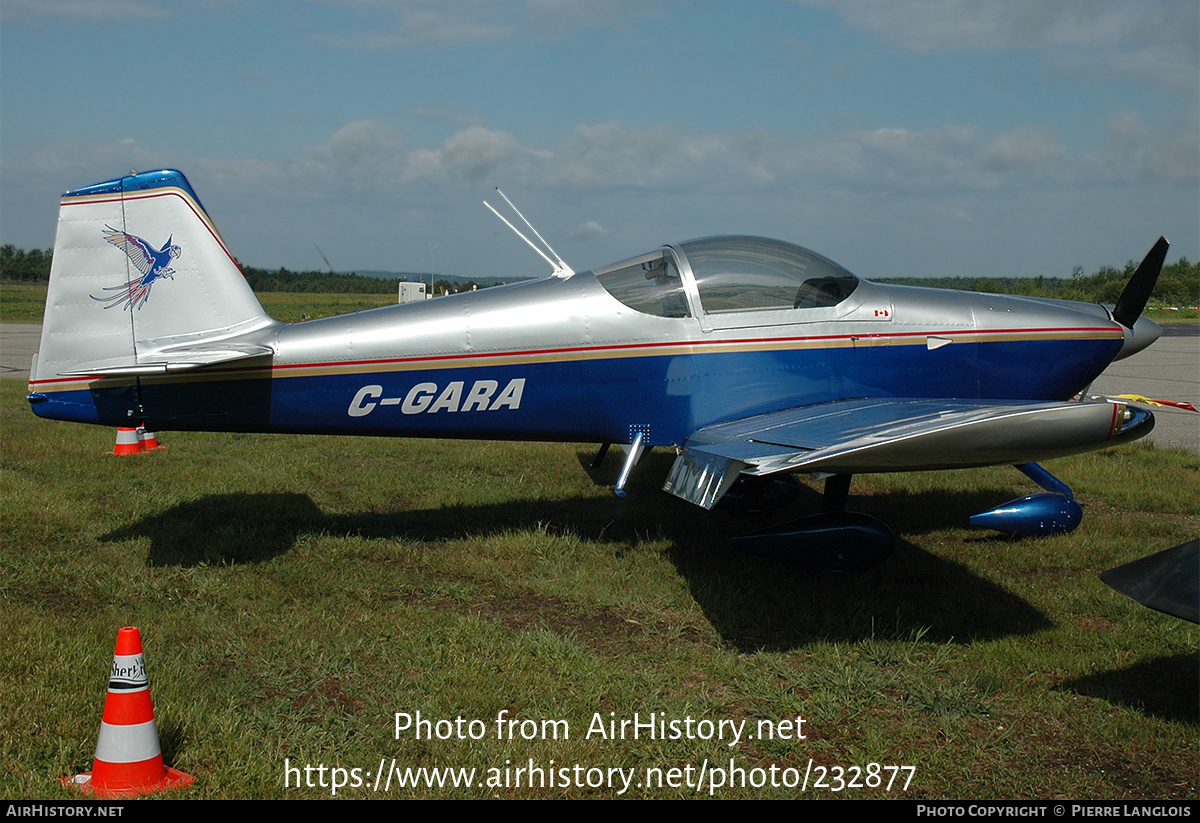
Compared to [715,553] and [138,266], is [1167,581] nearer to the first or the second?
[715,553]

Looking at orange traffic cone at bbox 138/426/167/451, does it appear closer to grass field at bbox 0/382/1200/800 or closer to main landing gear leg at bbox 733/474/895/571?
grass field at bbox 0/382/1200/800

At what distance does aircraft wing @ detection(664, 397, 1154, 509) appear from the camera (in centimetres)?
367

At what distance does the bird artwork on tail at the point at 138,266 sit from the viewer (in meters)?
5.39

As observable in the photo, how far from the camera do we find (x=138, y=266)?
17.8 ft

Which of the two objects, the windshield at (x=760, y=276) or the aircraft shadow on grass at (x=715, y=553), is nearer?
the aircraft shadow on grass at (x=715, y=553)

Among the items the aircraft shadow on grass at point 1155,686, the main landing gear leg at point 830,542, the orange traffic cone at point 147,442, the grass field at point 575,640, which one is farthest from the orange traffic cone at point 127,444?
the aircraft shadow on grass at point 1155,686

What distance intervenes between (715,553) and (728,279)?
1.85m

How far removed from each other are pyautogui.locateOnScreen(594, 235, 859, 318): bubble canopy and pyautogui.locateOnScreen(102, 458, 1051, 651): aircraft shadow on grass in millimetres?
1688

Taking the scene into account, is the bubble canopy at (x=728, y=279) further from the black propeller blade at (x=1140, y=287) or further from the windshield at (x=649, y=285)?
the black propeller blade at (x=1140, y=287)

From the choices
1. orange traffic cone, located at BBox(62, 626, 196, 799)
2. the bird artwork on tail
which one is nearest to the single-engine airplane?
the bird artwork on tail

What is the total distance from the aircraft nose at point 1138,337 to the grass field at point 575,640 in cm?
131

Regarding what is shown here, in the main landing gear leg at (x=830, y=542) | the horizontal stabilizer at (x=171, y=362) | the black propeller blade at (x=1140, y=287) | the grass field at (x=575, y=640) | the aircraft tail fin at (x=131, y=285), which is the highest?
the black propeller blade at (x=1140, y=287)
